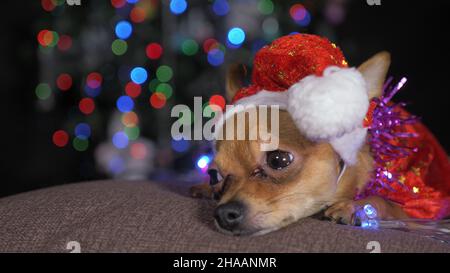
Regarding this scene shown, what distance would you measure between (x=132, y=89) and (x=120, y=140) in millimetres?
545

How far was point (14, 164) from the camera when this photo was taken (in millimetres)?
6320

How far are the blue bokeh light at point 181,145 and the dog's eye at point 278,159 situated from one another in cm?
399

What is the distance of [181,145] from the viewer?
19.8 ft

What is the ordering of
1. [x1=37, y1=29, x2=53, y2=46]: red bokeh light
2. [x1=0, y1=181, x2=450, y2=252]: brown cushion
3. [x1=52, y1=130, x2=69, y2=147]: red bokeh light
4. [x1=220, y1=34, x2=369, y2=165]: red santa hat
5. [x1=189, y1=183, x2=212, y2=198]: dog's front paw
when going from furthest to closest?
[x1=52, y1=130, x2=69, y2=147]: red bokeh light < [x1=37, y1=29, x2=53, y2=46]: red bokeh light < [x1=189, y1=183, x2=212, y2=198]: dog's front paw < [x1=220, y1=34, x2=369, y2=165]: red santa hat < [x1=0, y1=181, x2=450, y2=252]: brown cushion

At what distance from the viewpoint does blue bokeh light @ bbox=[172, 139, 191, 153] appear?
19.6 feet

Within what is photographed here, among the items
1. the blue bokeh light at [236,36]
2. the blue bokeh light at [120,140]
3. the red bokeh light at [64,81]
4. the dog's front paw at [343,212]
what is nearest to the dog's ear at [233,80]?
the dog's front paw at [343,212]

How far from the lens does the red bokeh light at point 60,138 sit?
6199 millimetres

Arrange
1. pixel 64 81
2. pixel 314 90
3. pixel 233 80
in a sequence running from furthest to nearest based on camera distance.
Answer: pixel 64 81, pixel 233 80, pixel 314 90

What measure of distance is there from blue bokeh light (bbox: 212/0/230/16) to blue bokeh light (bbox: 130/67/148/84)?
37.8 inches

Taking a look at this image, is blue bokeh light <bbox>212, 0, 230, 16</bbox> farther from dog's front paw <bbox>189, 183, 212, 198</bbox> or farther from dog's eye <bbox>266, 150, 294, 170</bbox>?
dog's eye <bbox>266, 150, 294, 170</bbox>

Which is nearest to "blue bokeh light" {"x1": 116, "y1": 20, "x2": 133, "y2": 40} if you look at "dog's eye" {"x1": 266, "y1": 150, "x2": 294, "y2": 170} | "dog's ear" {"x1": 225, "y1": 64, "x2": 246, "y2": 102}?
"dog's ear" {"x1": 225, "y1": 64, "x2": 246, "y2": 102}

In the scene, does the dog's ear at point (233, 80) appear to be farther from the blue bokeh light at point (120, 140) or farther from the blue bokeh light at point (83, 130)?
the blue bokeh light at point (83, 130)

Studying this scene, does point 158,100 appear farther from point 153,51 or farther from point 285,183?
point 285,183

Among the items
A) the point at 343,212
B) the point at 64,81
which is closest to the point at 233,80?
the point at 343,212
